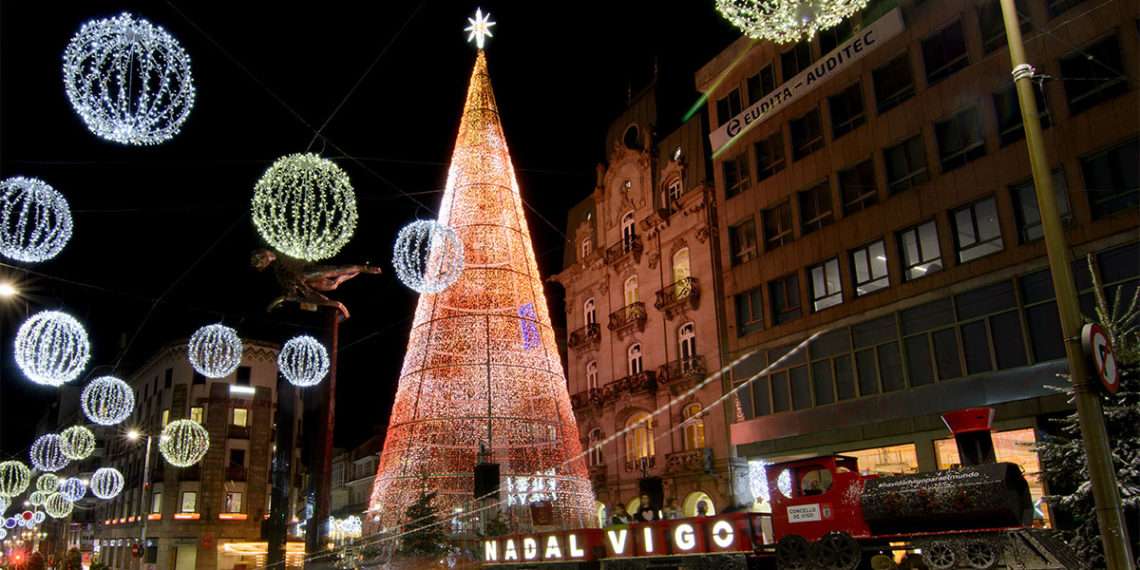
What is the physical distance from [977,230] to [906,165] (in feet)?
10.5

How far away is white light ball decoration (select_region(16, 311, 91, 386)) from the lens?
1497 centimetres

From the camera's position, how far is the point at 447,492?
779 inches

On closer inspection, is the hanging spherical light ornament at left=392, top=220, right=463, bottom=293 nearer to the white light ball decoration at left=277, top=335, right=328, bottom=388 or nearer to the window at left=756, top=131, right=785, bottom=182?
the white light ball decoration at left=277, top=335, right=328, bottom=388

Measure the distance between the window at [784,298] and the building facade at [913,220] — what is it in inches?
2.7

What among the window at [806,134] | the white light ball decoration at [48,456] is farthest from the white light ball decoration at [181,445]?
the window at [806,134]

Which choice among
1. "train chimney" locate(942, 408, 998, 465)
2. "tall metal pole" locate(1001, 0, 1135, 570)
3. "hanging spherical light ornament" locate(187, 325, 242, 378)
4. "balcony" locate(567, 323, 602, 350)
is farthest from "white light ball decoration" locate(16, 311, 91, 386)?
"balcony" locate(567, 323, 602, 350)

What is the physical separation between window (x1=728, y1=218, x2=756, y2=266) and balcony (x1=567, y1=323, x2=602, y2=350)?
10382 mm

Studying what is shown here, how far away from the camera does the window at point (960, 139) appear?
69.1ft

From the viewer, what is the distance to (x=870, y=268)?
2358 centimetres

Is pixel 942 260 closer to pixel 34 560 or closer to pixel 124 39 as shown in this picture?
pixel 124 39

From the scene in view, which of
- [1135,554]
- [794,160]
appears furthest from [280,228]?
[794,160]

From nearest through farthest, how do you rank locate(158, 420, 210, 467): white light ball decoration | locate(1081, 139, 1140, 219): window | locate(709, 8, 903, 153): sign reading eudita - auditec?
locate(1081, 139, 1140, 219): window → locate(709, 8, 903, 153): sign reading eudita - auditec → locate(158, 420, 210, 467): white light ball decoration

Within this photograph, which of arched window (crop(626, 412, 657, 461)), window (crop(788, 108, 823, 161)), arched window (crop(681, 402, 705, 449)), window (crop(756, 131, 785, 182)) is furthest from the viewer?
arched window (crop(626, 412, 657, 461))

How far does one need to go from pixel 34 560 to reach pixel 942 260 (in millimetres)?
32912
